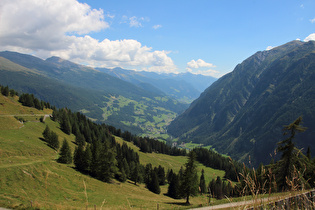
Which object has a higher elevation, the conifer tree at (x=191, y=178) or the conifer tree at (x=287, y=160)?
the conifer tree at (x=287, y=160)

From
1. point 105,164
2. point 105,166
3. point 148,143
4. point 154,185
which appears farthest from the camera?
point 148,143

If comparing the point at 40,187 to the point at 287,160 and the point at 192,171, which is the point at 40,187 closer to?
the point at 192,171

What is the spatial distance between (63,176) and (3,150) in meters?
16.1

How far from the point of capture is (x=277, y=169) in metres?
26.3

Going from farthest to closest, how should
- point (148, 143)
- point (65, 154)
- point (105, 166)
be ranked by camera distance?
point (148, 143), point (105, 166), point (65, 154)

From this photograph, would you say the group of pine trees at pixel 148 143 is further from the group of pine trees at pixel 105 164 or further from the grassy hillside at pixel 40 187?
the grassy hillside at pixel 40 187

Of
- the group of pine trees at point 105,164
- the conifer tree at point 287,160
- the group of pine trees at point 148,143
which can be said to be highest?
the conifer tree at point 287,160

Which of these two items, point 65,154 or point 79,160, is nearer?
point 65,154

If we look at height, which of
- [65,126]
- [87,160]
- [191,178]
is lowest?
[87,160]

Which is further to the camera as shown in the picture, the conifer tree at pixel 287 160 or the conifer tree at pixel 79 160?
the conifer tree at pixel 79 160

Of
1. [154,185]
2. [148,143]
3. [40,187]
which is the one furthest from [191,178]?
[148,143]

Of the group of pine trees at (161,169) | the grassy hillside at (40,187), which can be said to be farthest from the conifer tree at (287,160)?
the grassy hillside at (40,187)

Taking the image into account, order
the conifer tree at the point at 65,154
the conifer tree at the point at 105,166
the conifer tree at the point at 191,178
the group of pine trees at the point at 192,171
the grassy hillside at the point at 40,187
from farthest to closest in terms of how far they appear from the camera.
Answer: the conifer tree at the point at 105,166 → the conifer tree at the point at 65,154 → the conifer tree at the point at 191,178 → the grassy hillside at the point at 40,187 → the group of pine trees at the point at 192,171

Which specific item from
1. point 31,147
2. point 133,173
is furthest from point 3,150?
point 133,173
